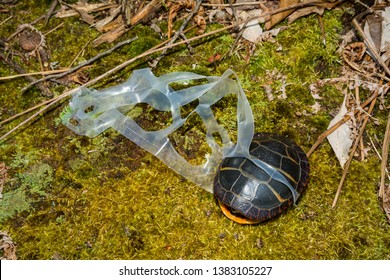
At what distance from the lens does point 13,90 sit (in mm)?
4277

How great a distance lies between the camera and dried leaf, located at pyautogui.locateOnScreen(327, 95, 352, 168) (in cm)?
377

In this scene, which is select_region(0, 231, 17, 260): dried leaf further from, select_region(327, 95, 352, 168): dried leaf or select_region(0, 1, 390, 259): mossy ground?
select_region(327, 95, 352, 168): dried leaf

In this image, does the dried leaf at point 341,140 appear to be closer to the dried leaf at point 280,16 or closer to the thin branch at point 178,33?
the dried leaf at point 280,16

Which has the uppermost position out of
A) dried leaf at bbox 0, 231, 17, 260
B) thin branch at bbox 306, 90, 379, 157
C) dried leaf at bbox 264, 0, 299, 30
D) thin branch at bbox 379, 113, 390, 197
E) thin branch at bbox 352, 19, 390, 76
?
dried leaf at bbox 264, 0, 299, 30

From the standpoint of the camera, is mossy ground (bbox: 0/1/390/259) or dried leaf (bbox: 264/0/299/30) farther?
dried leaf (bbox: 264/0/299/30)

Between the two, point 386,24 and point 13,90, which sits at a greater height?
point 386,24

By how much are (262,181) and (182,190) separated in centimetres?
79

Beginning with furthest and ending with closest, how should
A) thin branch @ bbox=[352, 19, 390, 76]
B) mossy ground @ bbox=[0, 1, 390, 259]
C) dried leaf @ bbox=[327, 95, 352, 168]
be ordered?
thin branch @ bbox=[352, 19, 390, 76], dried leaf @ bbox=[327, 95, 352, 168], mossy ground @ bbox=[0, 1, 390, 259]

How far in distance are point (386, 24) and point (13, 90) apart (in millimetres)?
3821

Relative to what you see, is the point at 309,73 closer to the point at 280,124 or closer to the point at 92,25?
the point at 280,124

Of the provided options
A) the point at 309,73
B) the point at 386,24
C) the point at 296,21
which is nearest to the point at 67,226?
the point at 309,73

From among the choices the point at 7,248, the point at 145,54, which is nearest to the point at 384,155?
the point at 145,54

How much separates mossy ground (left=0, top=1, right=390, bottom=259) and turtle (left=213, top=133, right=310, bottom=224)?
0.82 feet

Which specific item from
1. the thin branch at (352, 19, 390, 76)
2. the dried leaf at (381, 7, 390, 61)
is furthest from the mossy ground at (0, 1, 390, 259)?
the dried leaf at (381, 7, 390, 61)
